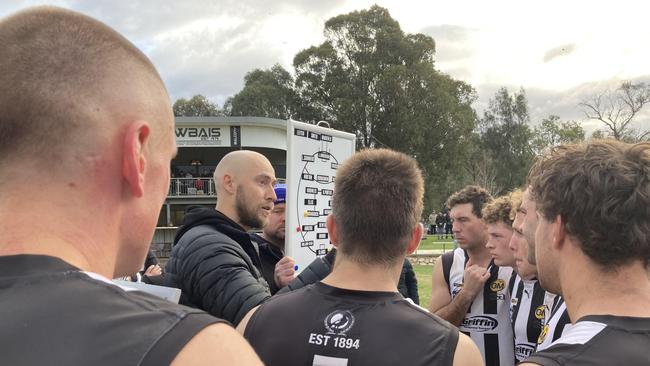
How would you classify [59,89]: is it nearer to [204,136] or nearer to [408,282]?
[408,282]

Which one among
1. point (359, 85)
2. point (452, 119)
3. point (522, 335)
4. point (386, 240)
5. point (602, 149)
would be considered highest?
point (359, 85)

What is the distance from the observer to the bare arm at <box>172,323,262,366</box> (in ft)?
2.75

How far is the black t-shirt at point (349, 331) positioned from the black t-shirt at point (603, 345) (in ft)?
1.23

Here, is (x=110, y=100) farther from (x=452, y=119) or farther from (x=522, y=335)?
(x=452, y=119)

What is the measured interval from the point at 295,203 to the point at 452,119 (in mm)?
37762

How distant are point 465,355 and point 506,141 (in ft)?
203

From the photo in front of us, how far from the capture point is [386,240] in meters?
2.12

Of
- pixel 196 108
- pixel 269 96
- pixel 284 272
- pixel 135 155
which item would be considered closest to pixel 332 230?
pixel 135 155

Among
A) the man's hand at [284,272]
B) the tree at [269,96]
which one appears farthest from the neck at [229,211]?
the tree at [269,96]

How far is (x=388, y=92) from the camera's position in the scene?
4009 centimetres

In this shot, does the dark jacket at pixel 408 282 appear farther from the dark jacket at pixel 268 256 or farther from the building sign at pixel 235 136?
the building sign at pixel 235 136

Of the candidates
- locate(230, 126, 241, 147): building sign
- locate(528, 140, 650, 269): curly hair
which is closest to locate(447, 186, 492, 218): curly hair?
locate(528, 140, 650, 269): curly hair

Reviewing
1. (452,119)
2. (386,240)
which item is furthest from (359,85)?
(386,240)

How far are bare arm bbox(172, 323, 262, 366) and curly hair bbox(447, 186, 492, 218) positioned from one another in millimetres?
4182
